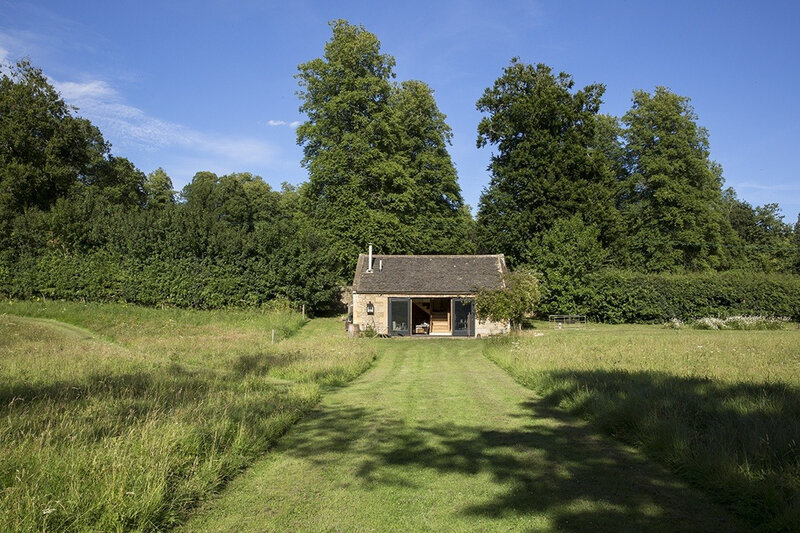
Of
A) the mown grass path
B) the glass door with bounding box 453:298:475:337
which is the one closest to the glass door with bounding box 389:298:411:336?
the glass door with bounding box 453:298:475:337

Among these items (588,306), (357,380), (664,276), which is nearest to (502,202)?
(588,306)

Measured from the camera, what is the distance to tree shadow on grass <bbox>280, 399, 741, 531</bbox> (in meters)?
4.92

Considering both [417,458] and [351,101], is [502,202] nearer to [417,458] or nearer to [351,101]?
[351,101]

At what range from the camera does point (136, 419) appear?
22.9 ft

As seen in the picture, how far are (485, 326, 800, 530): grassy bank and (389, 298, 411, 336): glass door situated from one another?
14.9 metres

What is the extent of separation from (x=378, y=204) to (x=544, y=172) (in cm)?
1253

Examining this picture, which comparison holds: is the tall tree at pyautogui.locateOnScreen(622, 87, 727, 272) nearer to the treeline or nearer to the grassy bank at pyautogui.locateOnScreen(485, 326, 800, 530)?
the treeline

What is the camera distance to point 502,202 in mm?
37938

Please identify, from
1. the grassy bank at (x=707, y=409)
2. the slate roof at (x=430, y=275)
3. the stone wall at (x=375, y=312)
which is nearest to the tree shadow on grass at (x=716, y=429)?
the grassy bank at (x=707, y=409)

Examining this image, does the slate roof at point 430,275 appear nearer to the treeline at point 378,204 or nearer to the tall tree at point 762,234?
the treeline at point 378,204

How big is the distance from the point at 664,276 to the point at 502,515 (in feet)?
112

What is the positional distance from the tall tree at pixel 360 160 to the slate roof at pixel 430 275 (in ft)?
16.4

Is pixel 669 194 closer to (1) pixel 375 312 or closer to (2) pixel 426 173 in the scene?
(2) pixel 426 173

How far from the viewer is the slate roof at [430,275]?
2962cm
